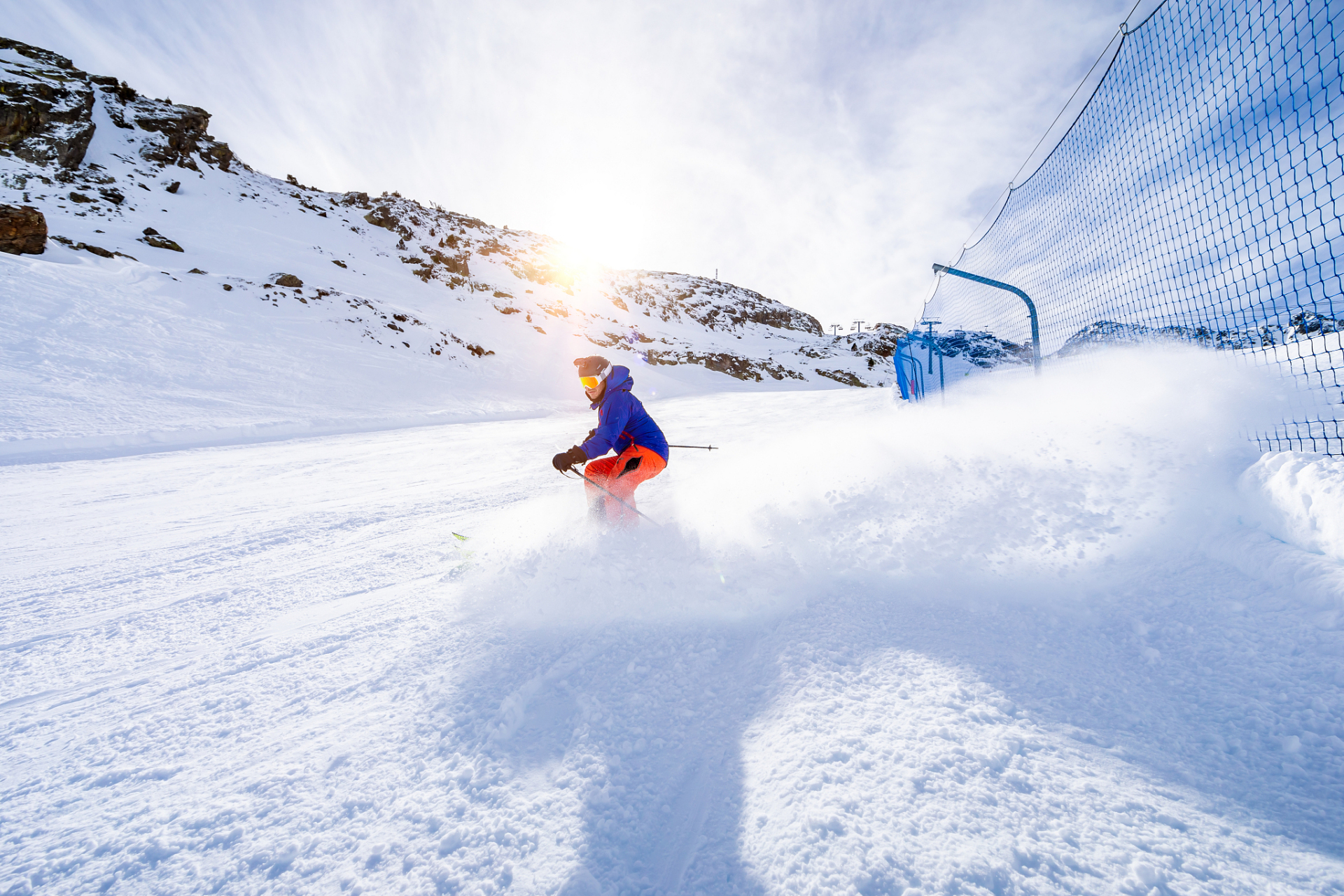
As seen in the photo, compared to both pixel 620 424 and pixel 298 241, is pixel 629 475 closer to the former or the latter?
pixel 620 424

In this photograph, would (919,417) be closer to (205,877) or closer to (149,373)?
(205,877)

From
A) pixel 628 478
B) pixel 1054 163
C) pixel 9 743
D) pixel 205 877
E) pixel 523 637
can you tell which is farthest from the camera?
pixel 1054 163

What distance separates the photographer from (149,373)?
1119cm

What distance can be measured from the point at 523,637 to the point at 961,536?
2.65 meters

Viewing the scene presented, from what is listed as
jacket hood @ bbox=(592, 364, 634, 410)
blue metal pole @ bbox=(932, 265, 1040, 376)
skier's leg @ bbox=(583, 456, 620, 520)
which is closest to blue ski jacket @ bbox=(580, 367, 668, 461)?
jacket hood @ bbox=(592, 364, 634, 410)

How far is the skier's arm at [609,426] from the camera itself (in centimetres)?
370

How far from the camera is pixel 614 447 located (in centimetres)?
381

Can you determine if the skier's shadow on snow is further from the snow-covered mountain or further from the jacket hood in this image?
the snow-covered mountain

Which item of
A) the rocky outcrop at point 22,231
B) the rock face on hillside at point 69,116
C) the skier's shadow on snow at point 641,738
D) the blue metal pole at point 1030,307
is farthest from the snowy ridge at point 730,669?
the rock face on hillside at point 69,116

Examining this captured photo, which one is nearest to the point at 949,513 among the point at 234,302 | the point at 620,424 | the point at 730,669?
the point at 730,669

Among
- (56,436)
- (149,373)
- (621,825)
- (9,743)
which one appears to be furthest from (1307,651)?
(149,373)

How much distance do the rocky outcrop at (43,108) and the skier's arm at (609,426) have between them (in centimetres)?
3432

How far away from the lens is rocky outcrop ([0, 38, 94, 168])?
21.9m

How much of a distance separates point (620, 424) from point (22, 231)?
22567mm
